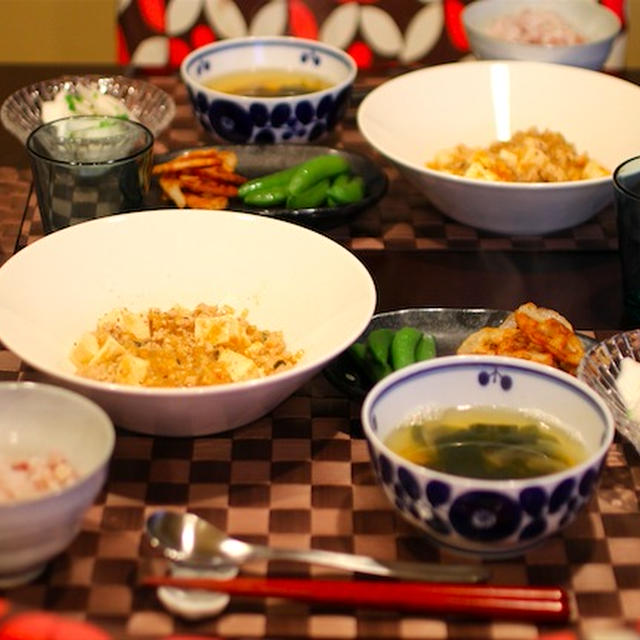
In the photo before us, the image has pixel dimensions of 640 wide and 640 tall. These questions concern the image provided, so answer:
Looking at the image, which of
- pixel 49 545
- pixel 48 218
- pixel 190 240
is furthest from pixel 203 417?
pixel 48 218

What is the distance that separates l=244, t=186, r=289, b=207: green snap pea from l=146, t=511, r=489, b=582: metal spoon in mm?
769

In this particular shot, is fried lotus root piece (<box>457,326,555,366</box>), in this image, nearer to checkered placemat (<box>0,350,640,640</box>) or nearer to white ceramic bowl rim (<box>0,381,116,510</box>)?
checkered placemat (<box>0,350,640,640</box>)

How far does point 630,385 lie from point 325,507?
0.39 meters

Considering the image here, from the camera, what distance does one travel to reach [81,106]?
210 cm

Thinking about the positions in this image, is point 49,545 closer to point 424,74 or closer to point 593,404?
point 593,404

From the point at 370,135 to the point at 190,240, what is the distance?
1.34 feet

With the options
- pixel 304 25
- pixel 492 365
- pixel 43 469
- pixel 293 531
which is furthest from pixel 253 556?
pixel 304 25

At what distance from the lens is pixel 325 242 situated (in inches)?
62.7

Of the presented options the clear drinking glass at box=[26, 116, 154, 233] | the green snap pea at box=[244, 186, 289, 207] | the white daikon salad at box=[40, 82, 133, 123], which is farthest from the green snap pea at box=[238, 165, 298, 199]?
the white daikon salad at box=[40, 82, 133, 123]

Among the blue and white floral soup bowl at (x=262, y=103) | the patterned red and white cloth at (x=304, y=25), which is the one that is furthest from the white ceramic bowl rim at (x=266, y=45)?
the patterned red and white cloth at (x=304, y=25)

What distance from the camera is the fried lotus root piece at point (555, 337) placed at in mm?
1456

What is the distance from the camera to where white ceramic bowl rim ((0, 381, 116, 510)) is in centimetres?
108

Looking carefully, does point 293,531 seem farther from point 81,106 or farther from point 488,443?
point 81,106

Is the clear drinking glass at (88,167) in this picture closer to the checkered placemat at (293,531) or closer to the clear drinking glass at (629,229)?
the checkered placemat at (293,531)
